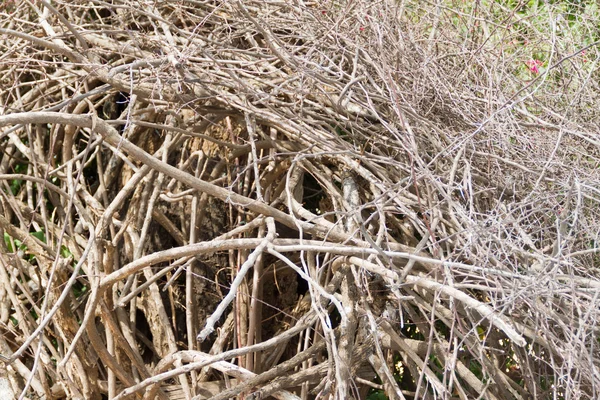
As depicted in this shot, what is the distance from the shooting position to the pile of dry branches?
1.91m

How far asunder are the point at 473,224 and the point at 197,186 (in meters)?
0.76

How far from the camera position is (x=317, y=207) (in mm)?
3158

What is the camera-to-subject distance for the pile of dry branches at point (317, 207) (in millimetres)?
1912

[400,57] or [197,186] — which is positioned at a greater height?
[400,57]

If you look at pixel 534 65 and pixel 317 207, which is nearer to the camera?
pixel 534 65

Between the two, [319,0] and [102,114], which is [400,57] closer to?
[319,0]

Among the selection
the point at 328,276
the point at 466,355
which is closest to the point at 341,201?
the point at 328,276

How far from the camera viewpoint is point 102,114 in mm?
3582

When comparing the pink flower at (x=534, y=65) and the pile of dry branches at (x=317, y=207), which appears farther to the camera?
the pink flower at (x=534, y=65)

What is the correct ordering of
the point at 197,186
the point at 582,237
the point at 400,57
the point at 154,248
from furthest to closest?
the point at 154,248, the point at 400,57, the point at 197,186, the point at 582,237

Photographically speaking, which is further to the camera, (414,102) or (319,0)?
(319,0)

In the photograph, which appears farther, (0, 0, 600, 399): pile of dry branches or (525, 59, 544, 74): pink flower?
(525, 59, 544, 74): pink flower

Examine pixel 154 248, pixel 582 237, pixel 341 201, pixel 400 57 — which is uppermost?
pixel 400 57

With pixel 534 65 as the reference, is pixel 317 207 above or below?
below
